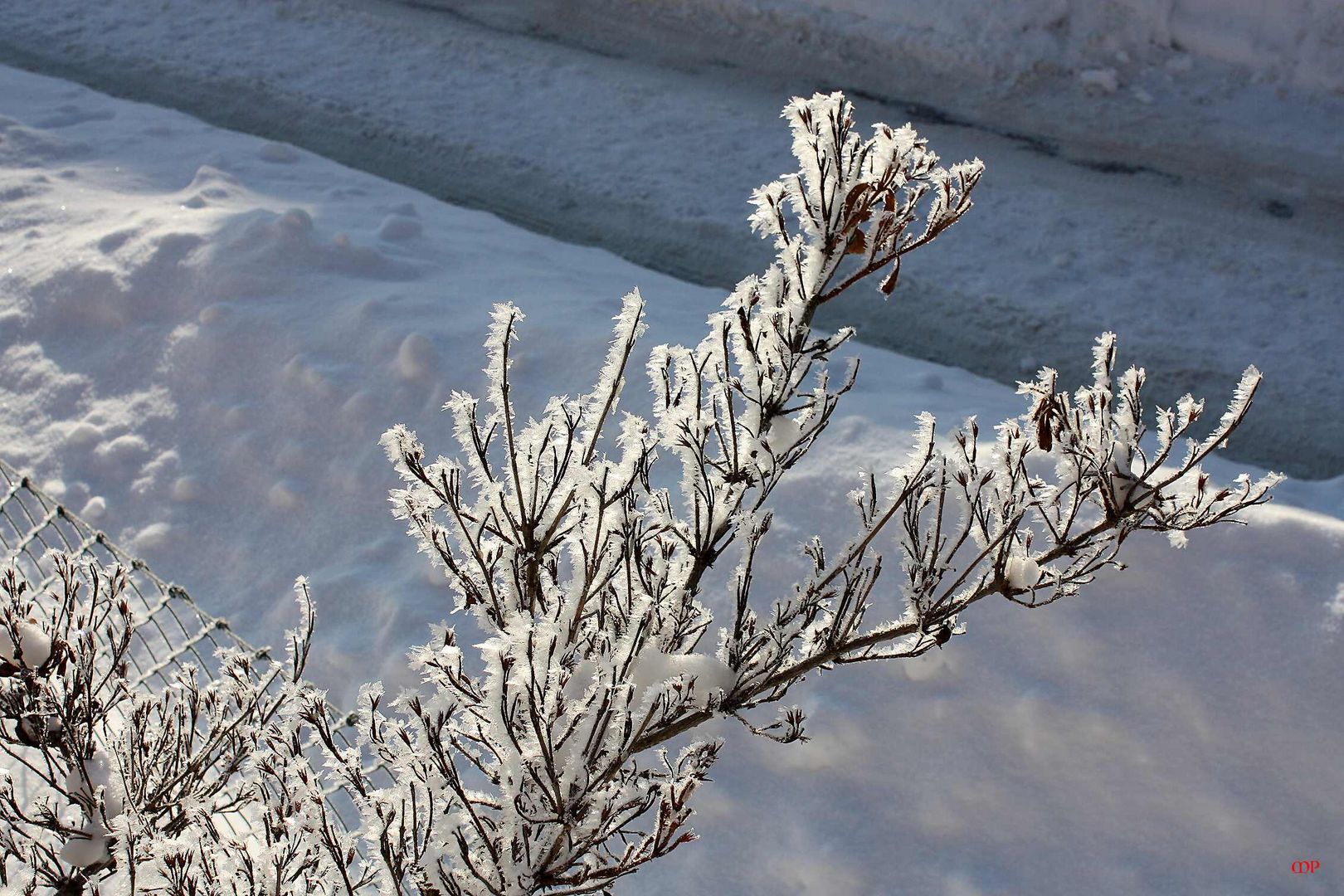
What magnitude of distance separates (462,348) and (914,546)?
4.37 meters

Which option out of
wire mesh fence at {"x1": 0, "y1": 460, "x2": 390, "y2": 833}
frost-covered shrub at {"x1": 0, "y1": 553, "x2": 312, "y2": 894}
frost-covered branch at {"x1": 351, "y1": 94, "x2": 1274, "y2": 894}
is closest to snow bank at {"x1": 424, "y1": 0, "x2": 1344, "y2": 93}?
wire mesh fence at {"x1": 0, "y1": 460, "x2": 390, "y2": 833}

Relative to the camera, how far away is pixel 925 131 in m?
9.62

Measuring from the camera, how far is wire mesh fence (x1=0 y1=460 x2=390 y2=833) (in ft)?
15.7

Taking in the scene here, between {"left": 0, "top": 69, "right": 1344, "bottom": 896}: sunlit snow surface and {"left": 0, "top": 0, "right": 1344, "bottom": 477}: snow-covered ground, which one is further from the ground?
{"left": 0, "top": 0, "right": 1344, "bottom": 477}: snow-covered ground

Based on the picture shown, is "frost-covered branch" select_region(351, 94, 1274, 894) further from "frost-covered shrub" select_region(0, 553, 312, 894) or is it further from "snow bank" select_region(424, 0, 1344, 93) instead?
"snow bank" select_region(424, 0, 1344, 93)

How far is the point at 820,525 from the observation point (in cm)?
502

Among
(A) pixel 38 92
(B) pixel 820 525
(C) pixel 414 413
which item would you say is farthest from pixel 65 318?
(B) pixel 820 525

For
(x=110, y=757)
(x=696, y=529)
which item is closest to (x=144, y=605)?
(x=110, y=757)

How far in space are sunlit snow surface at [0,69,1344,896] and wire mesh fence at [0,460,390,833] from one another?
0.50 ft

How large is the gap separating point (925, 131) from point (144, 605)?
6851 millimetres

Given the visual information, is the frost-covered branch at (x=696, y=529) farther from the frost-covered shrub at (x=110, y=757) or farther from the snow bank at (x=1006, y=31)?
the snow bank at (x=1006, y=31)

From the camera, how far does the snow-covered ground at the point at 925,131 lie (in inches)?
295

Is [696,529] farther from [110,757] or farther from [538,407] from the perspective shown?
[538,407]

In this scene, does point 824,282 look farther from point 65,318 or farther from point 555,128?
point 555,128
